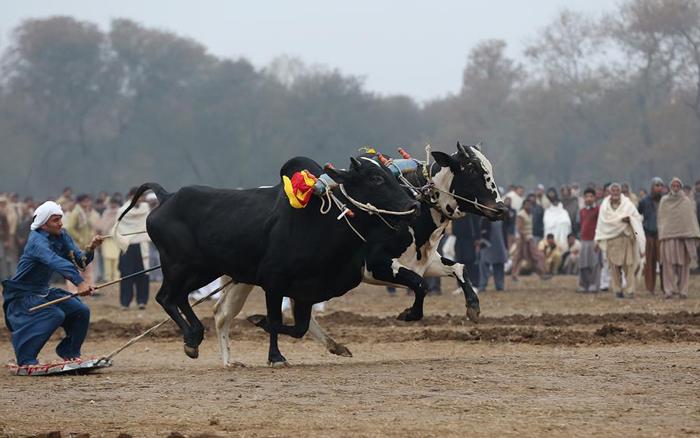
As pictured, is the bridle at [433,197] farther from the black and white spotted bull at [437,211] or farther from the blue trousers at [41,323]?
the blue trousers at [41,323]

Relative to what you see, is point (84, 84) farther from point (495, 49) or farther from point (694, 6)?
point (694, 6)

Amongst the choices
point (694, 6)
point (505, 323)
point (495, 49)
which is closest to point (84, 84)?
point (495, 49)

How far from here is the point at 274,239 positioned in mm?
12711

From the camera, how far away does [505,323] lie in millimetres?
17766

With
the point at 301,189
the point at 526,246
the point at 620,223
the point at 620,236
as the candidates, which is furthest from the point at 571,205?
the point at 301,189

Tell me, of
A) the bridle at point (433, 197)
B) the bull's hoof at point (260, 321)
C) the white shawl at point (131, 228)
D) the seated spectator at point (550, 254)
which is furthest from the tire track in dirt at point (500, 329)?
the seated spectator at point (550, 254)

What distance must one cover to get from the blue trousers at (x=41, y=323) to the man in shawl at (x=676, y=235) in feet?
38.1

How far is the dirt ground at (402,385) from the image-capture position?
30.6 feet

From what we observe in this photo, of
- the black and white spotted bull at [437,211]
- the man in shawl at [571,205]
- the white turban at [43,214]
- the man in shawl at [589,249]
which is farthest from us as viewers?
the man in shawl at [571,205]

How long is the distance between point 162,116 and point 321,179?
6891cm

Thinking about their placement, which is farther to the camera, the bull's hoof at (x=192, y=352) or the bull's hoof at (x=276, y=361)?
the bull's hoof at (x=192, y=352)

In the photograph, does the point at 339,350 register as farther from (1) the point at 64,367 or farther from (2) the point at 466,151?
(1) the point at 64,367

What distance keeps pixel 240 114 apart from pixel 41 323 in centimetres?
6668

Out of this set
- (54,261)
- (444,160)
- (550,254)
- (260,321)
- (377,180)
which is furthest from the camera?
(550,254)
